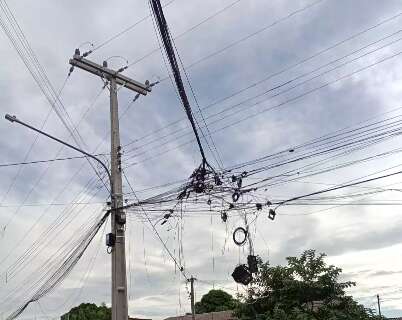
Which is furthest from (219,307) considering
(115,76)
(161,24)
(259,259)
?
(161,24)

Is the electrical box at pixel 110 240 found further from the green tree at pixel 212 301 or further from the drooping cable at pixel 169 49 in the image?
the green tree at pixel 212 301

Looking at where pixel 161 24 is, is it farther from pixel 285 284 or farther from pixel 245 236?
pixel 285 284

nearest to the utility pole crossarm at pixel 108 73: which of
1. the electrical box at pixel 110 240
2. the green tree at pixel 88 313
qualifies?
the electrical box at pixel 110 240

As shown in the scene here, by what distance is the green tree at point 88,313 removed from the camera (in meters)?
54.2

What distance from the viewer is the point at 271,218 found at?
50.2ft

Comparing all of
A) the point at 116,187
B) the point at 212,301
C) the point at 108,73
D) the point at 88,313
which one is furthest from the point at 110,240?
the point at 212,301

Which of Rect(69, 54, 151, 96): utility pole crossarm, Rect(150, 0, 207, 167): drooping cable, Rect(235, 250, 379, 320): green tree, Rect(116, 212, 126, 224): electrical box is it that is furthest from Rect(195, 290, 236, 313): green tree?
Rect(150, 0, 207, 167): drooping cable

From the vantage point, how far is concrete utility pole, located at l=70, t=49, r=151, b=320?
52.2 ft

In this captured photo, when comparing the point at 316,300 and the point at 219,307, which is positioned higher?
Result: the point at 219,307

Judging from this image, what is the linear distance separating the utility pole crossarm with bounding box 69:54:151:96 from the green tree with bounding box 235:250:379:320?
956 centimetres

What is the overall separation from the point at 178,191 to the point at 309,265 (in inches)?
368

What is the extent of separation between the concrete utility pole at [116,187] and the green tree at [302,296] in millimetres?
7908

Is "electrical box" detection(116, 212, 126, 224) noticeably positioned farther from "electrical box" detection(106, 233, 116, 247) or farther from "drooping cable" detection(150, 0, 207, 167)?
"drooping cable" detection(150, 0, 207, 167)

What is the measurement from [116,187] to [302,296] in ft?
32.1
